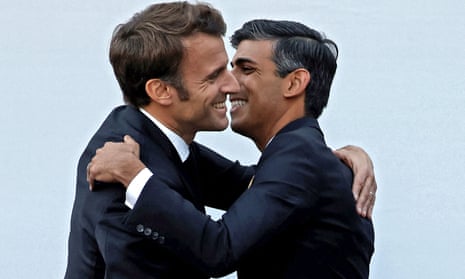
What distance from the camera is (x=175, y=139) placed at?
201cm

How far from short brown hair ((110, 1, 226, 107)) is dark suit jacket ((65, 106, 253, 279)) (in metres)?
0.07

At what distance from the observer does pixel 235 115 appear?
2.25 metres

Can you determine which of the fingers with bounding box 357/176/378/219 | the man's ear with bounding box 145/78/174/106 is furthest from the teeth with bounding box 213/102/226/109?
the fingers with bounding box 357/176/378/219

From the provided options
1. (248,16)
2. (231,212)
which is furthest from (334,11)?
(231,212)

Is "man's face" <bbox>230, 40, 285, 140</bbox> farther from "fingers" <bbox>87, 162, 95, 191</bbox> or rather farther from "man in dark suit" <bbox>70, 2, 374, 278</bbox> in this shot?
"fingers" <bbox>87, 162, 95, 191</bbox>

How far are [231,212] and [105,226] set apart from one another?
0.75 feet

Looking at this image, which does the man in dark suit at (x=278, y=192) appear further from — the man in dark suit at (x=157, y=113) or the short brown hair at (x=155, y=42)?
the short brown hair at (x=155, y=42)

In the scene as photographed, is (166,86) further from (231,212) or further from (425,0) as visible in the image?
(425,0)

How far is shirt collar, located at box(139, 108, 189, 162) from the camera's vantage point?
6.56ft

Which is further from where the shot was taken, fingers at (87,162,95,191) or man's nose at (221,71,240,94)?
man's nose at (221,71,240,94)

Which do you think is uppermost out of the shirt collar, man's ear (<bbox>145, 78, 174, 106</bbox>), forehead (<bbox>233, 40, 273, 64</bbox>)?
forehead (<bbox>233, 40, 273, 64</bbox>)

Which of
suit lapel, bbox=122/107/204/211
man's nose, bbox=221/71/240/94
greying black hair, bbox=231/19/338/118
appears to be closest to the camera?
suit lapel, bbox=122/107/204/211

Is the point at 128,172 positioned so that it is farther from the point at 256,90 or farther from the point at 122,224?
the point at 256,90

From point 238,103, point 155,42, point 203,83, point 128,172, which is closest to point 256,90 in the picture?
point 238,103
